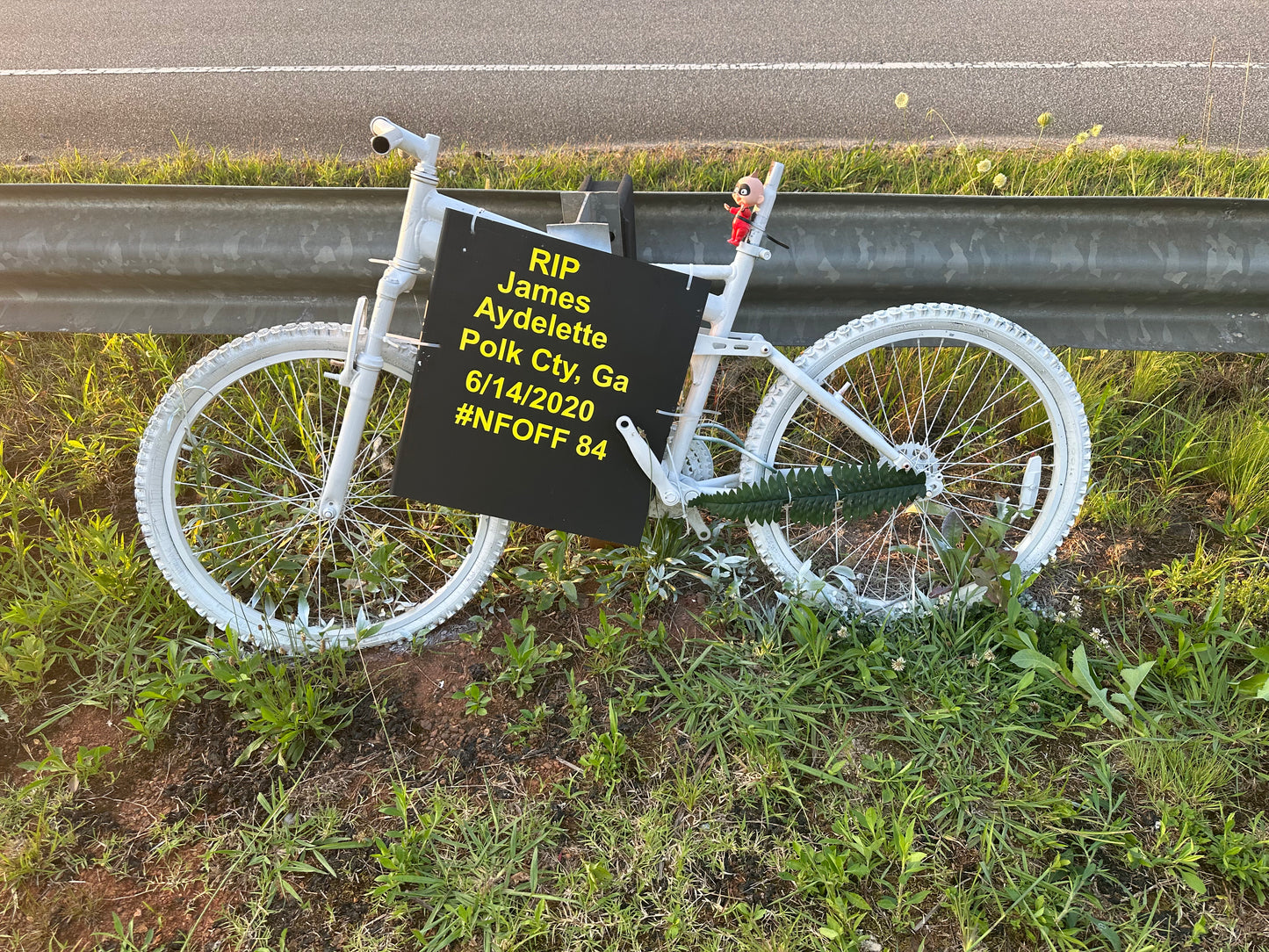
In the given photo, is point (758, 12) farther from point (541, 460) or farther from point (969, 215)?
point (541, 460)

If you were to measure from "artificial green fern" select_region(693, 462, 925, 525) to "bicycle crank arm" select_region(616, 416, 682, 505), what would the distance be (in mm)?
81

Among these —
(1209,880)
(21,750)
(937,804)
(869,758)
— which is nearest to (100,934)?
(21,750)

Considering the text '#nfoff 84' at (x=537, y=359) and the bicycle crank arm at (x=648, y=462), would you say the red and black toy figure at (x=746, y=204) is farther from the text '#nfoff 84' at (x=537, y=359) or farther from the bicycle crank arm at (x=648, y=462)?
the bicycle crank arm at (x=648, y=462)

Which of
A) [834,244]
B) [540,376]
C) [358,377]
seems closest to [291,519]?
[358,377]

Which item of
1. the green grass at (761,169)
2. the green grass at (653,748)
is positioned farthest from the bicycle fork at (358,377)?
the green grass at (761,169)

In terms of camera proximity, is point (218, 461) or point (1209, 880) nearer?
point (1209, 880)

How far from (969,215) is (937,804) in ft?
5.17

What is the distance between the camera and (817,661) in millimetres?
1981

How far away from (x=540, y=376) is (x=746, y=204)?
645 mm

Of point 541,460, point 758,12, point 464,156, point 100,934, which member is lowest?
point 100,934

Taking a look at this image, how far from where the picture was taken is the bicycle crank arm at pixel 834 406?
195 cm

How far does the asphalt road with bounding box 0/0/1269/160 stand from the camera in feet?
12.3

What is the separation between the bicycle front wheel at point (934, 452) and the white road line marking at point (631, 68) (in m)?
2.63

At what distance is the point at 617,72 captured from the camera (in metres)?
4.32
